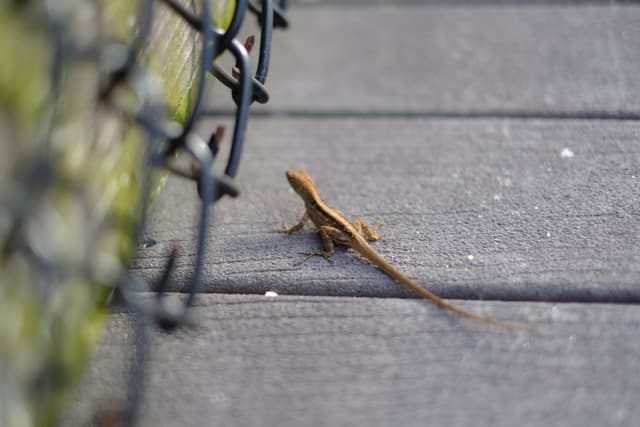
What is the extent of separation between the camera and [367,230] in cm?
238

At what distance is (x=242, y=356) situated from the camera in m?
1.81

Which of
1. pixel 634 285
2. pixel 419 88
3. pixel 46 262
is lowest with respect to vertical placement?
pixel 419 88

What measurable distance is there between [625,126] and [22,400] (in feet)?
8.00

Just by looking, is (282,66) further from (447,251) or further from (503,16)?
(447,251)

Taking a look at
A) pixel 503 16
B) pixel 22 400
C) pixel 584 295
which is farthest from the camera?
pixel 503 16

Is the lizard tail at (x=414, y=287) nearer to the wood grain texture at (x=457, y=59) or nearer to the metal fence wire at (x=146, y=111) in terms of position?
the metal fence wire at (x=146, y=111)

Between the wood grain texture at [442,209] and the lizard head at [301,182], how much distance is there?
6 cm

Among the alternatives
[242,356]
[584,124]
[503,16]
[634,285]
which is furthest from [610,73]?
[242,356]

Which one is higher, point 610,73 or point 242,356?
point 610,73

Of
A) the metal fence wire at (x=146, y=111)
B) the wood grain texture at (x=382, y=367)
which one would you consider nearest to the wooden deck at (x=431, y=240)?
the wood grain texture at (x=382, y=367)

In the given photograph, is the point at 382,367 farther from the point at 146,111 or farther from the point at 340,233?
the point at 146,111

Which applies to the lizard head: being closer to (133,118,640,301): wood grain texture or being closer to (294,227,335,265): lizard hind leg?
(133,118,640,301): wood grain texture

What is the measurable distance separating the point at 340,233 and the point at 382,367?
0.76 metres

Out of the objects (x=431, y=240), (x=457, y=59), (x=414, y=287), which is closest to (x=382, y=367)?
(x=414, y=287)
